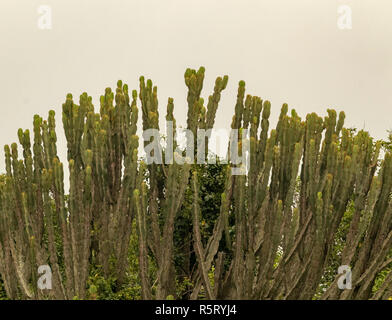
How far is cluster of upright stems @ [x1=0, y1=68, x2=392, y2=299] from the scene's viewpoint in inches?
421

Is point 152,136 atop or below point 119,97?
below

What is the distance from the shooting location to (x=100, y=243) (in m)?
11.9

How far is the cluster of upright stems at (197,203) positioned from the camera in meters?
10.7

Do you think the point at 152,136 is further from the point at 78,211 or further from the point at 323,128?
the point at 323,128

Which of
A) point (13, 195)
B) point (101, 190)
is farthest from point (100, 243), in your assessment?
point (13, 195)

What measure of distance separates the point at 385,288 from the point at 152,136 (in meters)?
4.99

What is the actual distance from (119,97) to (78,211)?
2.33 meters

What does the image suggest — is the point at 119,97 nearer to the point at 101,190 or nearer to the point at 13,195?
the point at 101,190

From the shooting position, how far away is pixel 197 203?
10.9 m

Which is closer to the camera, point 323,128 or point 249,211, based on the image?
point 249,211

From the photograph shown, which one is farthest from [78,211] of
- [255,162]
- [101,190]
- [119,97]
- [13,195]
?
[255,162]

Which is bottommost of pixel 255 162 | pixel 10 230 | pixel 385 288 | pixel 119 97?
pixel 385 288
